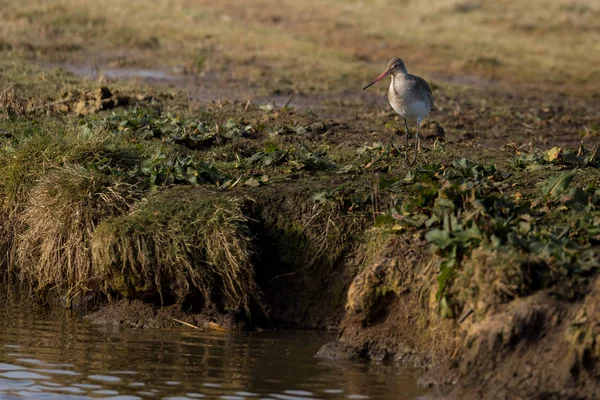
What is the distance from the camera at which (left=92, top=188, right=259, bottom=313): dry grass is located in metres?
8.33

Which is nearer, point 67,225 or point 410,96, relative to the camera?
point 67,225

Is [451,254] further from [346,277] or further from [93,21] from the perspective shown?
[93,21]

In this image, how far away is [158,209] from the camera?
8672mm

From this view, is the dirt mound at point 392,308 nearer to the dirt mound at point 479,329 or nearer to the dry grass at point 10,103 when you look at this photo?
the dirt mound at point 479,329

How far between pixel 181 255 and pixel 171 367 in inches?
41.0

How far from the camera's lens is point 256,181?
9.30 metres

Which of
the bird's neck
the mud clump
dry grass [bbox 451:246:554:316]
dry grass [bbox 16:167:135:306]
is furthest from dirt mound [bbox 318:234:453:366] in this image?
the mud clump

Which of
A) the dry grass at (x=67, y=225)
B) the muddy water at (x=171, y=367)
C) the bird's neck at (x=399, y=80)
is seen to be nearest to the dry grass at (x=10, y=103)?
the dry grass at (x=67, y=225)

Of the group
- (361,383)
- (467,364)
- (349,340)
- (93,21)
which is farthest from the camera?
(93,21)

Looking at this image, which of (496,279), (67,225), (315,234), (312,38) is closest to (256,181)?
(315,234)

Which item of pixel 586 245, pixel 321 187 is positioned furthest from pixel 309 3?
pixel 586 245

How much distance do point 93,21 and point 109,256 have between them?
1505 centimetres

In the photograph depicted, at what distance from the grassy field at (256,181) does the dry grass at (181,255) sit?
13mm

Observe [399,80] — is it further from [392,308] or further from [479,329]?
[479,329]
